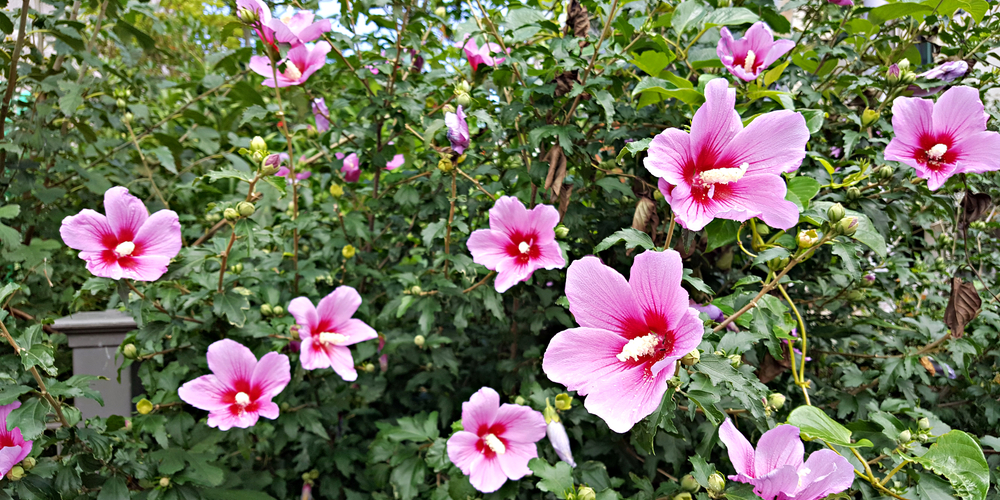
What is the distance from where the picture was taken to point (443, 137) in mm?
1665

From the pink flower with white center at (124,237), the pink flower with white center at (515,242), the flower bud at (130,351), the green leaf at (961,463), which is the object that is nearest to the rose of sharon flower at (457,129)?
the pink flower with white center at (515,242)

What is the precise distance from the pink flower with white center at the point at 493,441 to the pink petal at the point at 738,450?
40cm

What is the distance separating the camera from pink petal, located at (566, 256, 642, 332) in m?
0.71

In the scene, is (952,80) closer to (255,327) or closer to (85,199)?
(255,327)

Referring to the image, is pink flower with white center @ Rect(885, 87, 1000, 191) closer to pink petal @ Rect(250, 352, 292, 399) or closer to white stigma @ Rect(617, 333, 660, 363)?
white stigma @ Rect(617, 333, 660, 363)

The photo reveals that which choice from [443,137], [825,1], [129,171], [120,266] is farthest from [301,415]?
[825,1]

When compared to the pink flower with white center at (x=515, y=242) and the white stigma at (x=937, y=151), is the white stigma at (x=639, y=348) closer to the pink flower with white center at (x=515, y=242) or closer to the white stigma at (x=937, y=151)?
the pink flower with white center at (x=515, y=242)

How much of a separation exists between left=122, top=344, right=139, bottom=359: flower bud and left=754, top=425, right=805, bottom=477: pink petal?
1.26 meters

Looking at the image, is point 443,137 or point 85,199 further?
point 85,199

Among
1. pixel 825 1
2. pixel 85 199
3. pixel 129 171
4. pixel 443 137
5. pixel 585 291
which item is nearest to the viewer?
pixel 585 291

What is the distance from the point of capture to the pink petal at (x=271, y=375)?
1.19m

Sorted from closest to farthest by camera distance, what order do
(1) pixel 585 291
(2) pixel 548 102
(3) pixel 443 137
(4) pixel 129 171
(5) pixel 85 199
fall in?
(1) pixel 585 291 < (2) pixel 548 102 < (3) pixel 443 137 < (5) pixel 85 199 < (4) pixel 129 171

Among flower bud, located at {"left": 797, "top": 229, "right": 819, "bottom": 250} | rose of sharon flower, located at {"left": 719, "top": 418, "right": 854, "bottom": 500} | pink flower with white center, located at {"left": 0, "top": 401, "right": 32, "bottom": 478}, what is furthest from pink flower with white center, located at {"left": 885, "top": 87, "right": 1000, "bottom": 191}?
pink flower with white center, located at {"left": 0, "top": 401, "right": 32, "bottom": 478}

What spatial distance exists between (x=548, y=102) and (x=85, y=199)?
162 centimetres
